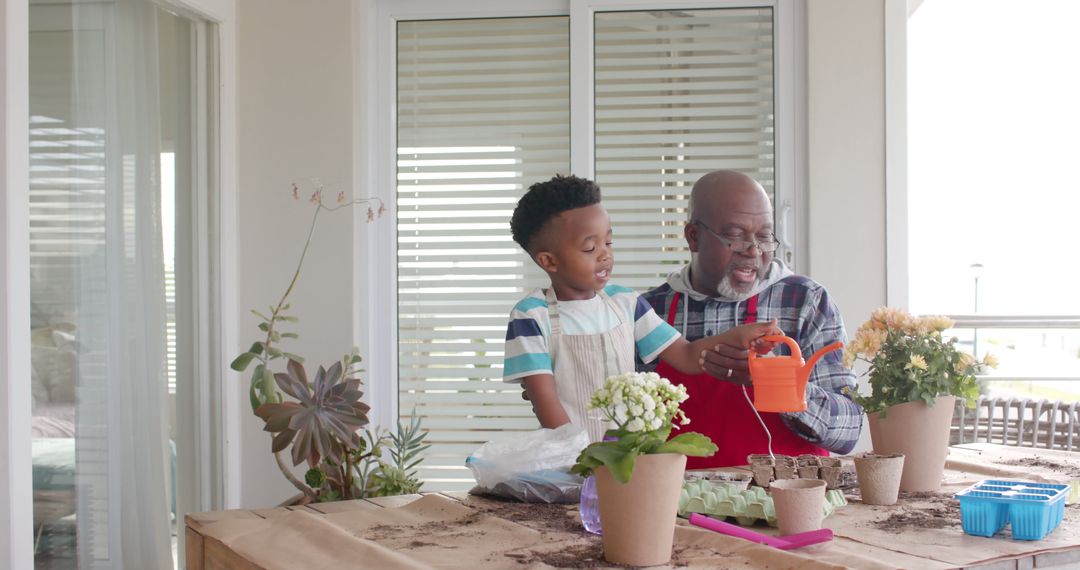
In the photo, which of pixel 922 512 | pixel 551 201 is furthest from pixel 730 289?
pixel 922 512

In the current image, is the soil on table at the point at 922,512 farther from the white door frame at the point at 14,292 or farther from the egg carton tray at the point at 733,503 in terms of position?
the white door frame at the point at 14,292

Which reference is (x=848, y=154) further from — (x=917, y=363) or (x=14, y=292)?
(x=14, y=292)

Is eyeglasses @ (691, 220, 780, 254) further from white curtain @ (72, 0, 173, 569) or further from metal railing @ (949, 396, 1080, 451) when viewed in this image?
metal railing @ (949, 396, 1080, 451)

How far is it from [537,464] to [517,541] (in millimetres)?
238

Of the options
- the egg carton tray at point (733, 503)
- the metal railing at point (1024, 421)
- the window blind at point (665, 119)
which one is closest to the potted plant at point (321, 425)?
the window blind at point (665, 119)

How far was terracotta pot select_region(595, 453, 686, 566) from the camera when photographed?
3.82 feet

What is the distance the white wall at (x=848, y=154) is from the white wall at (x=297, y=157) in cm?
164

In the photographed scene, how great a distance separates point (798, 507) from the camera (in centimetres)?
127

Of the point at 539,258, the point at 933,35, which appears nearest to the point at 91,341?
the point at 539,258

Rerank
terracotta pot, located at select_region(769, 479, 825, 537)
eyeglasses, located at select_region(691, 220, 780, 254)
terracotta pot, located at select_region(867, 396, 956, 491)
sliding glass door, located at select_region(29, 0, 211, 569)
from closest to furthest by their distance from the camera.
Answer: terracotta pot, located at select_region(769, 479, 825, 537)
terracotta pot, located at select_region(867, 396, 956, 491)
eyeglasses, located at select_region(691, 220, 780, 254)
sliding glass door, located at select_region(29, 0, 211, 569)

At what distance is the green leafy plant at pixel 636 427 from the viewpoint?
117 centimetres

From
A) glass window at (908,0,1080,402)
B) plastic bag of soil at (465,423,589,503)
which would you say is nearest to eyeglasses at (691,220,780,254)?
plastic bag of soil at (465,423,589,503)

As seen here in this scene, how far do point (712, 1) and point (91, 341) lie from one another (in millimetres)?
2343

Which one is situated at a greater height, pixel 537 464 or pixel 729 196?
pixel 729 196
